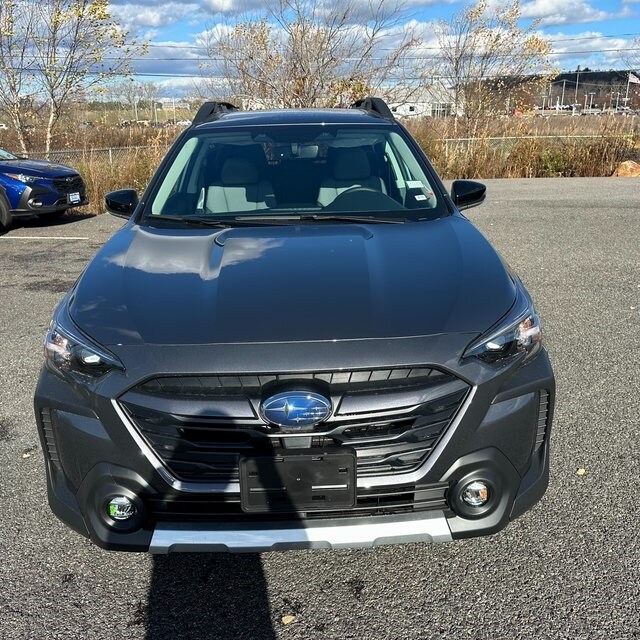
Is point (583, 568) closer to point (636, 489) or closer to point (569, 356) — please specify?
point (636, 489)

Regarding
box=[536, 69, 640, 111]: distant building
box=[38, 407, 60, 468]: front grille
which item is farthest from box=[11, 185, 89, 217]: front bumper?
box=[536, 69, 640, 111]: distant building

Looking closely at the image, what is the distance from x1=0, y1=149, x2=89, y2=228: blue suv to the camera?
32.6ft

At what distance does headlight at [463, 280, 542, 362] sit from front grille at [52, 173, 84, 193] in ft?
30.9

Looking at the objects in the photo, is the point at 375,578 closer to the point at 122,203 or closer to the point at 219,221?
the point at 219,221

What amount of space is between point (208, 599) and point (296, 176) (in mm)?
2278

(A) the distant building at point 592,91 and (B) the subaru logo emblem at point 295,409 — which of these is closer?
(B) the subaru logo emblem at point 295,409

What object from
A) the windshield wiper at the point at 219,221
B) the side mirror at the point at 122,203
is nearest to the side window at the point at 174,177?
the windshield wiper at the point at 219,221

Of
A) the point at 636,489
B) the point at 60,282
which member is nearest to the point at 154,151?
the point at 60,282

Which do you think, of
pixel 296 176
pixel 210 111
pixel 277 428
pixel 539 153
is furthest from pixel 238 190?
pixel 539 153

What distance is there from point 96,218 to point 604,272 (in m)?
8.26

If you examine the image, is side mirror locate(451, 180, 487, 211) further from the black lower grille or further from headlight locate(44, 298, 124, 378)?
headlight locate(44, 298, 124, 378)

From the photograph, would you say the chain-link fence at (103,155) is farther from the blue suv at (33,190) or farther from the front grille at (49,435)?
the front grille at (49,435)

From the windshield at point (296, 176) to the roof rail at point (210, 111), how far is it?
42 centimetres

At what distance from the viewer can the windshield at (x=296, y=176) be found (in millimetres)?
3451
